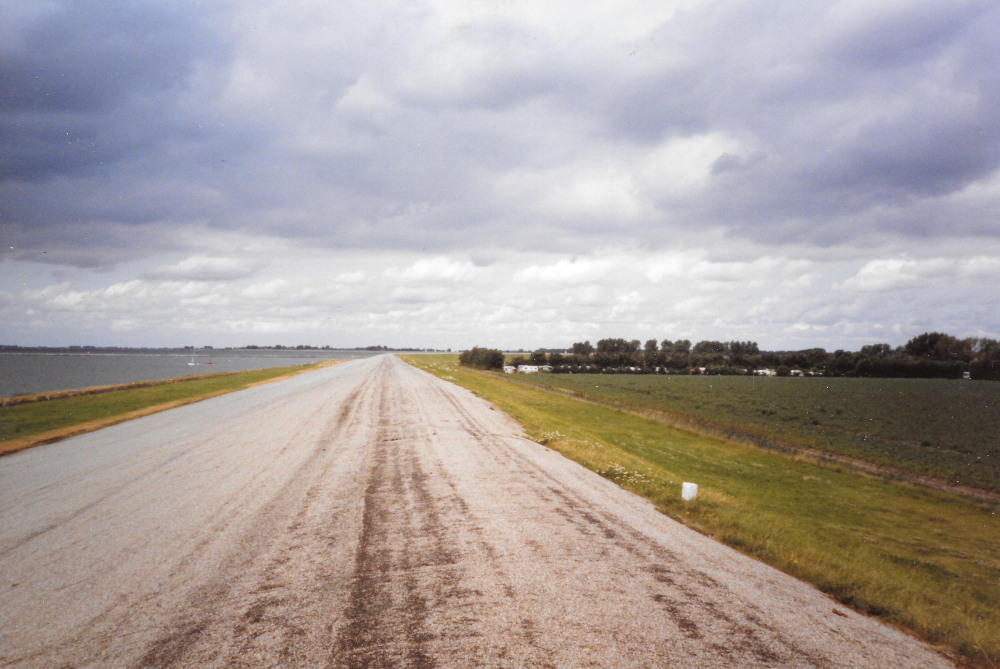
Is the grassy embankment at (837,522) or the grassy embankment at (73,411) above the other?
the grassy embankment at (73,411)

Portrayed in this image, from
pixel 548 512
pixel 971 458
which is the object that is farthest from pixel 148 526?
pixel 971 458

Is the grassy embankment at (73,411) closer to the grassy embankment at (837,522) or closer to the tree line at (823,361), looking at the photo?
the grassy embankment at (837,522)

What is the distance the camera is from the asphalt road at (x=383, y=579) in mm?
5109

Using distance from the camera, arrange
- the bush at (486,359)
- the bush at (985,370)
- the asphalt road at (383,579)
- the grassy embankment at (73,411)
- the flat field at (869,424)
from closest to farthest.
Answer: the asphalt road at (383,579) → the grassy embankment at (73,411) → the flat field at (869,424) → the bush at (486,359) → the bush at (985,370)

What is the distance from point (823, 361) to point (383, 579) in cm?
18589

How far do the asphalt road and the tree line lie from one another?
99.1 meters

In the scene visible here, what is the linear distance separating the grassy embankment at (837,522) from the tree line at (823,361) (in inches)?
3425

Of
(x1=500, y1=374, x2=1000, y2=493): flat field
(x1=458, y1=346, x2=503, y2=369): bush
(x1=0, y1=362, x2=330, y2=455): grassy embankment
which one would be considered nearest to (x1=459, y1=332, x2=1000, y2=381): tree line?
(x1=458, y1=346, x2=503, y2=369): bush

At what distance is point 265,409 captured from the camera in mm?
26031

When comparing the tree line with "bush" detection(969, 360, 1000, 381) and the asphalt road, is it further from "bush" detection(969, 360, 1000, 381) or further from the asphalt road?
the asphalt road

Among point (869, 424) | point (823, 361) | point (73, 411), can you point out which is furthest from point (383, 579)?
point (823, 361)

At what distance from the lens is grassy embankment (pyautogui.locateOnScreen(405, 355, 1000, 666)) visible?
7320mm

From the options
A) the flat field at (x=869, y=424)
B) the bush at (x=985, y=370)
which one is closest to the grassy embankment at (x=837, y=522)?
the flat field at (x=869, y=424)

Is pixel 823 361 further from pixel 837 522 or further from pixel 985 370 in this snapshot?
pixel 837 522
